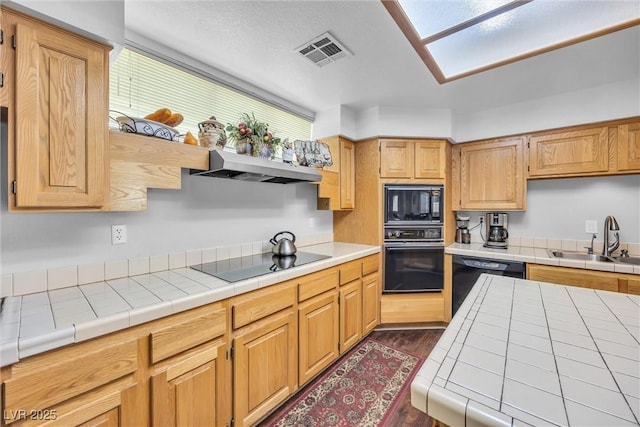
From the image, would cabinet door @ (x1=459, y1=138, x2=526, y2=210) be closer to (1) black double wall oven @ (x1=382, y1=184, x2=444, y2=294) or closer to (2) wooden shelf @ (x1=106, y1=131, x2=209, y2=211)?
(1) black double wall oven @ (x1=382, y1=184, x2=444, y2=294)


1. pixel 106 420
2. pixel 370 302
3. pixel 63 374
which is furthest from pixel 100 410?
pixel 370 302

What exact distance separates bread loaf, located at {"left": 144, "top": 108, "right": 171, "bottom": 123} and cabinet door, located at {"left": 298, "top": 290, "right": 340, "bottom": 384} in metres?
1.43

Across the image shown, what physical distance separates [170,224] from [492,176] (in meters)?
3.05

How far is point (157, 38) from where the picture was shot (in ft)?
5.47

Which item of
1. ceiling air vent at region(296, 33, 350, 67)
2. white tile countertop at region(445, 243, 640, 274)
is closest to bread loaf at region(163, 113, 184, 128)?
ceiling air vent at region(296, 33, 350, 67)

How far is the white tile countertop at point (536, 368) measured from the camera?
567 mm

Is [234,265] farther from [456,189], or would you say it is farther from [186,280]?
[456,189]

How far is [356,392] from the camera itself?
1.87m

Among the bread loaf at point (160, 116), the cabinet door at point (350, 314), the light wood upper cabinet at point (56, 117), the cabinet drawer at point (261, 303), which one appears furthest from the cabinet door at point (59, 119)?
the cabinet door at point (350, 314)

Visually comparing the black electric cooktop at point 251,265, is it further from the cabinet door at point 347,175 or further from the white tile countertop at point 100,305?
the cabinet door at point 347,175

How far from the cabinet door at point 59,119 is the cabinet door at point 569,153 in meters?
3.39

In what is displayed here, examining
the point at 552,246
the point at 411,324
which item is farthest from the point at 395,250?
the point at 552,246

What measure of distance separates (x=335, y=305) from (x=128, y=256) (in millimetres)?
1455

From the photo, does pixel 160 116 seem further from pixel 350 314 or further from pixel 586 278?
pixel 586 278
